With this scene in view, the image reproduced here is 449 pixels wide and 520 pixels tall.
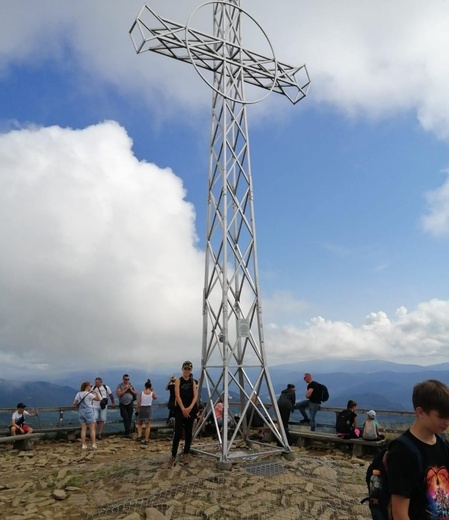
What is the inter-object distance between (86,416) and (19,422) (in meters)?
2.34

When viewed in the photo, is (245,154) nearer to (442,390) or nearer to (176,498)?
(176,498)

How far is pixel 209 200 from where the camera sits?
466 inches

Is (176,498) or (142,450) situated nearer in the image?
(176,498)

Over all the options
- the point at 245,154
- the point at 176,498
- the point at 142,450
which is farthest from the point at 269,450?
the point at 245,154

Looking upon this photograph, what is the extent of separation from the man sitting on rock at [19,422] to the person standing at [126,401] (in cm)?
274

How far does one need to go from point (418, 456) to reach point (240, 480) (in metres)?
5.99

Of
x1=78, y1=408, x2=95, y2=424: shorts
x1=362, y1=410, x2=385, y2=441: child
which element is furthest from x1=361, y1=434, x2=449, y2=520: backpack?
x1=78, y1=408, x2=95, y2=424: shorts

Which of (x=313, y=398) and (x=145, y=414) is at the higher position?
(x=313, y=398)

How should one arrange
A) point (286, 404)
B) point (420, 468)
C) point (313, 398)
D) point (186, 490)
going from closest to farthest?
point (420, 468) < point (186, 490) < point (286, 404) < point (313, 398)

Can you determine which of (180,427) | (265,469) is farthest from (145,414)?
(265,469)

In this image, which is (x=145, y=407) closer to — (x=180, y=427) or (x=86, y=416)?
(x=86, y=416)

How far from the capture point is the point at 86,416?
12734mm

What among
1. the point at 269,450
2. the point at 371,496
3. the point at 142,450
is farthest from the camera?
the point at 142,450

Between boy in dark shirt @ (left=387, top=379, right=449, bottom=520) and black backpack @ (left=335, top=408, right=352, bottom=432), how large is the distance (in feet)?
33.8
